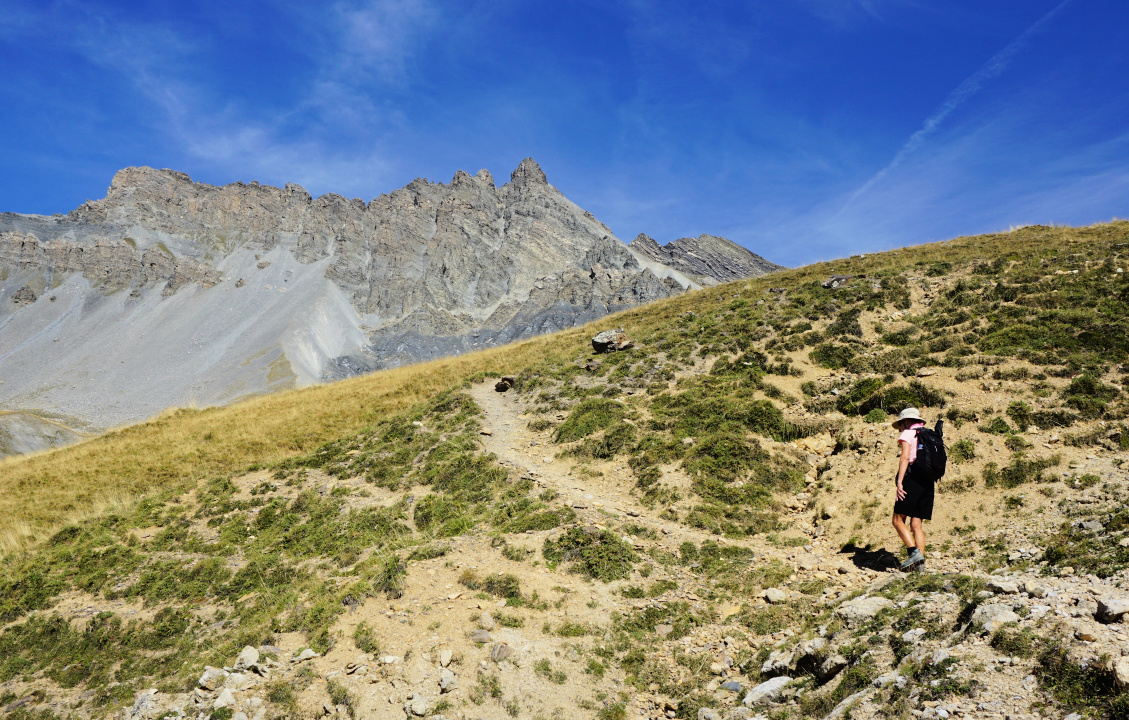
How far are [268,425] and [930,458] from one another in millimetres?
30168

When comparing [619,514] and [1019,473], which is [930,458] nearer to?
[1019,473]

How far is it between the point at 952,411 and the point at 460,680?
15.0m

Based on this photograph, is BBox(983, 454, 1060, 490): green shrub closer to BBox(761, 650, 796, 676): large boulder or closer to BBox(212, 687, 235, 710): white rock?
BBox(761, 650, 796, 676): large boulder

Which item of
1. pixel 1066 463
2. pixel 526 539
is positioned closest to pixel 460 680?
pixel 526 539

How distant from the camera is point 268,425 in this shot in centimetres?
2931

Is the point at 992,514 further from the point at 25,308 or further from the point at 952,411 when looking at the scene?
the point at 25,308

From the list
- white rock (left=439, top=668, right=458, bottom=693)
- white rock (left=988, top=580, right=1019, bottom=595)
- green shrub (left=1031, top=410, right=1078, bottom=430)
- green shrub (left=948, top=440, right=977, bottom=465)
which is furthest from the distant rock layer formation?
white rock (left=988, top=580, right=1019, bottom=595)

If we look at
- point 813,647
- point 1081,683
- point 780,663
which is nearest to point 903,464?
point 813,647

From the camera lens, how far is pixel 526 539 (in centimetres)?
1384

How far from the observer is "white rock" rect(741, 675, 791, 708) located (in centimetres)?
775

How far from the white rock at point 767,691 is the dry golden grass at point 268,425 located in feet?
75.0

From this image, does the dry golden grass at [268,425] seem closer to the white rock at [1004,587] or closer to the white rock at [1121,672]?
the white rock at [1004,587]

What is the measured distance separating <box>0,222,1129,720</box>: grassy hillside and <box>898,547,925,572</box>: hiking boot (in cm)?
57

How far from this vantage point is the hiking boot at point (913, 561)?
10180 mm
